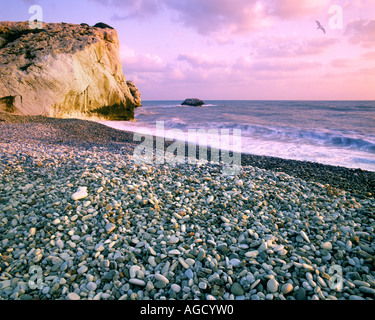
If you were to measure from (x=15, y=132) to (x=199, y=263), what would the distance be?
1274 centimetres

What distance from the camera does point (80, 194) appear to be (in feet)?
15.1

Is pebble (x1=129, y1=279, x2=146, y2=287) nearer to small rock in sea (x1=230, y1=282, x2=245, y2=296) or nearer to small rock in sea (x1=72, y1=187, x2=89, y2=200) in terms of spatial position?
small rock in sea (x1=230, y1=282, x2=245, y2=296)

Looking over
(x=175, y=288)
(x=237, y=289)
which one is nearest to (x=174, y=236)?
(x=175, y=288)

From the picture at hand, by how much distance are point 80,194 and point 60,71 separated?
19.3 metres

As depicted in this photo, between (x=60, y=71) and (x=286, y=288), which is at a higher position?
(x=60, y=71)

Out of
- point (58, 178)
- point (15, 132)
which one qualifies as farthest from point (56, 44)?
point (58, 178)

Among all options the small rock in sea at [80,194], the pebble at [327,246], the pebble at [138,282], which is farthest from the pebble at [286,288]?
the small rock in sea at [80,194]

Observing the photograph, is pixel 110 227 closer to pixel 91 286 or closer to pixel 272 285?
pixel 91 286

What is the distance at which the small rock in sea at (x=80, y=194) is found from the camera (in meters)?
4.53

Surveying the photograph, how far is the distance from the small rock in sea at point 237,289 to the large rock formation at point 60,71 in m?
21.0

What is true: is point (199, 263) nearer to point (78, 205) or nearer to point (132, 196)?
point (132, 196)

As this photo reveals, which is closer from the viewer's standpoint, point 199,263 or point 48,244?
point 199,263

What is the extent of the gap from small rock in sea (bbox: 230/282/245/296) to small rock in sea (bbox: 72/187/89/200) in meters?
3.43

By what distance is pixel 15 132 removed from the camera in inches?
450
